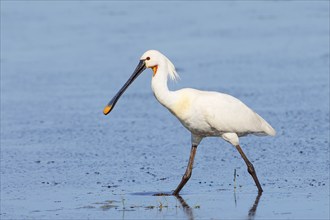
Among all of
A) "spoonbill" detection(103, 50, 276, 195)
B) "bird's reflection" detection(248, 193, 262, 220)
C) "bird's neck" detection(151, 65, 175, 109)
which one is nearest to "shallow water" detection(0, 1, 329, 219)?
"bird's reflection" detection(248, 193, 262, 220)

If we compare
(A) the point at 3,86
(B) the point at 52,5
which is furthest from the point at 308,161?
(B) the point at 52,5

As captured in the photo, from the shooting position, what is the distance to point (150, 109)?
12234 millimetres

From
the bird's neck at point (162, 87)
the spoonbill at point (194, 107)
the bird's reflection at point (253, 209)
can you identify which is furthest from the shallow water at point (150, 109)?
the bird's neck at point (162, 87)

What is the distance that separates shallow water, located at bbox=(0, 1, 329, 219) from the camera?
820 centimetres

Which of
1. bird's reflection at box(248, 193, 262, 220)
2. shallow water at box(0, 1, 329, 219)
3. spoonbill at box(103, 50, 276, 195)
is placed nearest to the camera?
bird's reflection at box(248, 193, 262, 220)

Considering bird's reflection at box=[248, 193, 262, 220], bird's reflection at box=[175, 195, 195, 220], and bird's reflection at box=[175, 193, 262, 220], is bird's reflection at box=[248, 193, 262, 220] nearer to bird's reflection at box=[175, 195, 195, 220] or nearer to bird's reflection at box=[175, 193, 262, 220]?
bird's reflection at box=[175, 193, 262, 220]

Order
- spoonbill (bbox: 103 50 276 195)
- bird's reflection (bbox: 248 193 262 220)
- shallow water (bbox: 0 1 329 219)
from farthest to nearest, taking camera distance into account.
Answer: spoonbill (bbox: 103 50 276 195)
shallow water (bbox: 0 1 329 219)
bird's reflection (bbox: 248 193 262 220)

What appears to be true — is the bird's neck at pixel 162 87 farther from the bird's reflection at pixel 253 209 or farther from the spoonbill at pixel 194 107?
the bird's reflection at pixel 253 209

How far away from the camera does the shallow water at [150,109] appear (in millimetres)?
8195

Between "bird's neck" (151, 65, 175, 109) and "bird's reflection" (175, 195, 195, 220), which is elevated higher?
"bird's neck" (151, 65, 175, 109)

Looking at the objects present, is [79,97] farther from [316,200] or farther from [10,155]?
[316,200]

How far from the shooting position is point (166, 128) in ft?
37.0

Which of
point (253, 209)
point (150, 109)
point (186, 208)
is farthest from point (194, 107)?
point (150, 109)

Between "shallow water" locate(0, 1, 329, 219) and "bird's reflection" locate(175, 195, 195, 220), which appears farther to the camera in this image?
"shallow water" locate(0, 1, 329, 219)
